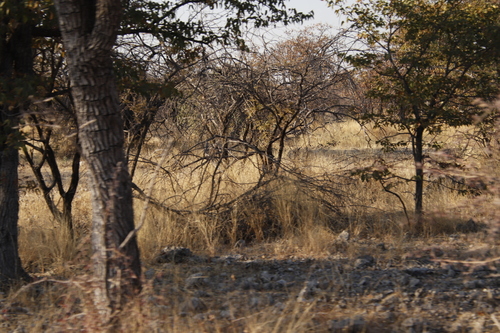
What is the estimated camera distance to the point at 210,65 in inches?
293

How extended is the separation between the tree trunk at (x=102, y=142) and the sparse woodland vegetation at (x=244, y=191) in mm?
12

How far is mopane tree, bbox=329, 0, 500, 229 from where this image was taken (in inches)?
245

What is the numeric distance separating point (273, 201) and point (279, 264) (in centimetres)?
168

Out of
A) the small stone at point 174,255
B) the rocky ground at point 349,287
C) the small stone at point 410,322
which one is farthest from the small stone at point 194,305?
the small stone at point 174,255

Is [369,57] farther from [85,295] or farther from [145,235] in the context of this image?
[85,295]

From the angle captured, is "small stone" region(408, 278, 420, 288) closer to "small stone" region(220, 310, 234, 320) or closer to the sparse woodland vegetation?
the sparse woodland vegetation

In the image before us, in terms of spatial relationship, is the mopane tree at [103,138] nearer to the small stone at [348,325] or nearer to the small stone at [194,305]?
the small stone at [194,305]

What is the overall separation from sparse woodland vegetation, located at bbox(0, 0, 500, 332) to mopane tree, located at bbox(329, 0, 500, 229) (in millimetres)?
27

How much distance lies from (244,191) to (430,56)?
3134 mm

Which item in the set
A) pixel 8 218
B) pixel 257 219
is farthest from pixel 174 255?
pixel 8 218

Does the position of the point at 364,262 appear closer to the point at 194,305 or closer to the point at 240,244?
the point at 240,244

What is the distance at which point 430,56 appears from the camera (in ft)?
21.8

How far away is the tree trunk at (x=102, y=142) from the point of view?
130 inches

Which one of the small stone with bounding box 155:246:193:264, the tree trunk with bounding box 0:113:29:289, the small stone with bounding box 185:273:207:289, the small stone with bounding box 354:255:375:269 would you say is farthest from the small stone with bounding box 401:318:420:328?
the tree trunk with bounding box 0:113:29:289
